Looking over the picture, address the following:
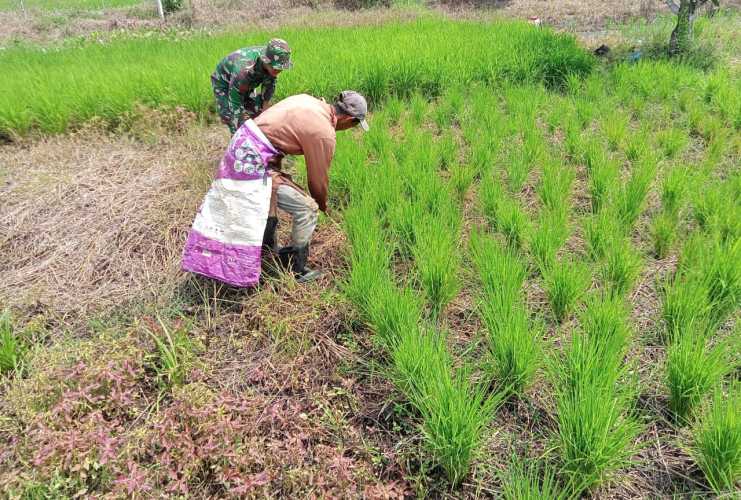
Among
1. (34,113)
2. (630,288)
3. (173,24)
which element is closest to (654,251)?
(630,288)

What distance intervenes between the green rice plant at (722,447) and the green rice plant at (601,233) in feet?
3.32

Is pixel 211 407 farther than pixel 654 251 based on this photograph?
No

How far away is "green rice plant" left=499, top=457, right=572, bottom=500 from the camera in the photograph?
1237 millimetres

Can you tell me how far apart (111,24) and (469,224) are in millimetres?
10944

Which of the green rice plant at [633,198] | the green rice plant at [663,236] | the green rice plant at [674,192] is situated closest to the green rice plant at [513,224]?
the green rice plant at [633,198]

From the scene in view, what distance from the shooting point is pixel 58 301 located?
2400mm

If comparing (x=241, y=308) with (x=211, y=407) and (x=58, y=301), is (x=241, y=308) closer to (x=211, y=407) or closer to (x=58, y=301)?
(x=211, y=407)

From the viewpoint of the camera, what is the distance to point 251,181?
6.93 ft

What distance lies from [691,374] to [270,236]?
2081 mm

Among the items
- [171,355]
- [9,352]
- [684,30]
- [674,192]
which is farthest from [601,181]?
[684,30]

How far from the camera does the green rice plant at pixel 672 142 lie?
134 inches

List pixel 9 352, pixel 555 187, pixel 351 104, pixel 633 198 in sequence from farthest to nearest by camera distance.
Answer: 1. pixel 555 187
2. pixel 633 198
3. pixel 351 104
4. pixel 9 352

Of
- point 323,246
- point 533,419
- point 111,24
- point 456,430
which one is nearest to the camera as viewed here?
point 456,430

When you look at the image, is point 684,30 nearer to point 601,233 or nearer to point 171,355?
point 601,233
